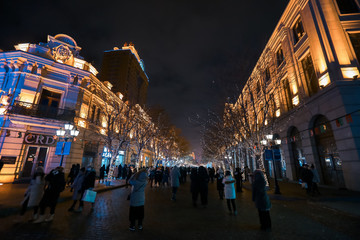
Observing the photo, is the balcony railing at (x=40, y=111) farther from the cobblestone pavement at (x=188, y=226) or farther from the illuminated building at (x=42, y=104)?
the cobblestone pavement at (x=188, y=226)

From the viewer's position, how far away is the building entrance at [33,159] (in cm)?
1513

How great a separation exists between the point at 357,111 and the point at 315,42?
7.02m

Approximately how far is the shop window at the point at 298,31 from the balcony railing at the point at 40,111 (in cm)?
2411

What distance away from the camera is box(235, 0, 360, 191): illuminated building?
11.5 m

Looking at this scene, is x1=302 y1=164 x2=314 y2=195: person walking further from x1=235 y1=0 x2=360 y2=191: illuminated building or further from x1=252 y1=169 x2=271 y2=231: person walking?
x1=252 y1=169 x2=271 y2=231: person walking

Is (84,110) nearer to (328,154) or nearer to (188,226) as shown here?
(188,226)

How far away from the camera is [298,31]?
56.6ft

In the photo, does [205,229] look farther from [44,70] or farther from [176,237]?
[44,70]

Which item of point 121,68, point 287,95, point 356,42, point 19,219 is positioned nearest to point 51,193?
point 19,219

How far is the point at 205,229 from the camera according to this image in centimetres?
477

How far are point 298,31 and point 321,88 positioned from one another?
774 cm

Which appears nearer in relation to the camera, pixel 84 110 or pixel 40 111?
pixel 40 111

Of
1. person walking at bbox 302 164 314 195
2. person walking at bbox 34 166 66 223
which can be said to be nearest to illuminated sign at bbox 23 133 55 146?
person walking at bbox 34 166 66 223

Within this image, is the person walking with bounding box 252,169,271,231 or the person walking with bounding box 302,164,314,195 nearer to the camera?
the person walking with bounding box 252,169,271,231
